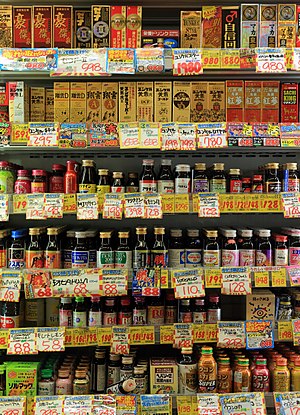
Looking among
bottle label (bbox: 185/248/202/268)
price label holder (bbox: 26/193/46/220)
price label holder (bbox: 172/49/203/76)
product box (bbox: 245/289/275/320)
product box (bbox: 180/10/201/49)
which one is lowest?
product box (bbox: 245/289/275/320)

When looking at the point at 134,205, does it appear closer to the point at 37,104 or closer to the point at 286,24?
the point at 37,104

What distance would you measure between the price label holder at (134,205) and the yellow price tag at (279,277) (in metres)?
0.77

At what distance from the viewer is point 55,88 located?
231 centimetres

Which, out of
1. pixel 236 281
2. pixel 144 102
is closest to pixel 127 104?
pixel 144 102

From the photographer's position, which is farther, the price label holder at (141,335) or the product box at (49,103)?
the product box at (49,103)

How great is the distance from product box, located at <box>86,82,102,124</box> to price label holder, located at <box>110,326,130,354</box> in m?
1.13

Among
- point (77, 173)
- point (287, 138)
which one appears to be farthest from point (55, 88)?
point (287, 138)

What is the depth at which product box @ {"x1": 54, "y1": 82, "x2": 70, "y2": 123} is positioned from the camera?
7.58 feet

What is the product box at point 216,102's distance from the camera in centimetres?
233

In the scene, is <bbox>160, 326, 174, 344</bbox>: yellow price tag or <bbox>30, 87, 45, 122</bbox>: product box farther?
<bbox>30, 87, 45, 122</bbox>: product box

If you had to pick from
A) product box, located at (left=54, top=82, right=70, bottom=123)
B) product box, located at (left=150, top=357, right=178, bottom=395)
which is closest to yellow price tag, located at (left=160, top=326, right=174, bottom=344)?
product box, located at (left=150, top=357, right=178, bottom=395)

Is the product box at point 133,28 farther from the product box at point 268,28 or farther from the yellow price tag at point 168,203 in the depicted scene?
the yellow price tag at point 168,203

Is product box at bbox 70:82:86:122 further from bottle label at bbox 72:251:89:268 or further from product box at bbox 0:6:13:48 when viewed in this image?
bottle label at bbox 72:251:89:268

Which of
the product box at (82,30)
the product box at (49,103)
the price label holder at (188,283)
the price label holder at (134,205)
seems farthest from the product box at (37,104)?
the price label holder at (188,283)
